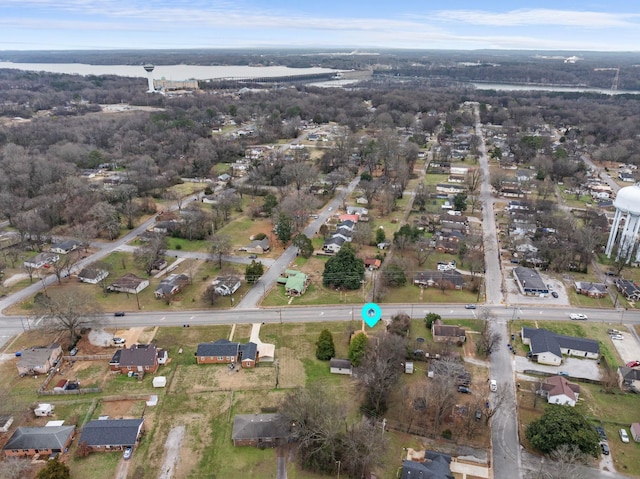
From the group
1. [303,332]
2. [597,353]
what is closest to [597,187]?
[597,353]

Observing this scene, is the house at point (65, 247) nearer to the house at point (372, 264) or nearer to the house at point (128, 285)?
the house at point (128, 285)

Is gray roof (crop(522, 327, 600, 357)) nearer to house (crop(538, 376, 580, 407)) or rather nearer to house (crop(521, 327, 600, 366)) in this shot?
house (crop(521, 327, 600, 366))

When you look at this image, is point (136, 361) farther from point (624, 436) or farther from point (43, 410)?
point (624, 436)

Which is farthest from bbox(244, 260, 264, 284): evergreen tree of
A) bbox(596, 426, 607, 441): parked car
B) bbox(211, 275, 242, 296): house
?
bbox(596, 426, 607, 441): parked car

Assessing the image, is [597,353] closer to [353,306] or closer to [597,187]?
[353,306]

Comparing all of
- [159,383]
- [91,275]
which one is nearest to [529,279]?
[159,383]

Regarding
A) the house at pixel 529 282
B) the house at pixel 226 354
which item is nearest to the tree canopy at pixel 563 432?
the house at pixel 529 282

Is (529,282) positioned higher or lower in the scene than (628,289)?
higher
